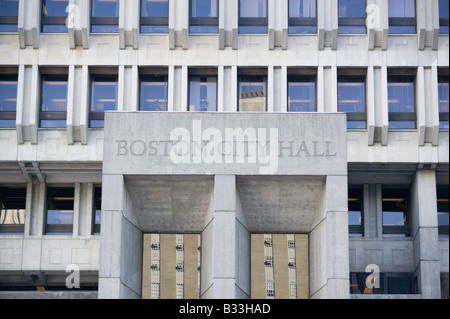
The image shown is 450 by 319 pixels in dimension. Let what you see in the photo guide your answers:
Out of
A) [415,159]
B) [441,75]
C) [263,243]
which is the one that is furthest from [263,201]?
[441,75]

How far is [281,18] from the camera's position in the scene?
38.7 metres

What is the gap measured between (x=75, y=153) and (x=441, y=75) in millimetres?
15513

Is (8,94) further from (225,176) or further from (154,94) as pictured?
(225,176)

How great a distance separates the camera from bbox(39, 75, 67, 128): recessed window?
38.8m

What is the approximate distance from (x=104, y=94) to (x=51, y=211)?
5446 mm

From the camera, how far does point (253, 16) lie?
3934cm

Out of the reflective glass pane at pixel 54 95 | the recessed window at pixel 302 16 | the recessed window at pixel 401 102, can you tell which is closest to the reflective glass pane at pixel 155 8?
the reflective glass pane at pixel 54 95

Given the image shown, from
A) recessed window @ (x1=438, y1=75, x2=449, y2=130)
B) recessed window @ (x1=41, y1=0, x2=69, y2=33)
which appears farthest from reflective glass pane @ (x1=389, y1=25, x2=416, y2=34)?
recessed window @ (x1=41, y1=0, x2=69, y2=33)

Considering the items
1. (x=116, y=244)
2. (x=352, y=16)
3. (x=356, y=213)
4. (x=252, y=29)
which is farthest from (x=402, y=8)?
(x=116, y=244)

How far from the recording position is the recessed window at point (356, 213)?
39.4 metres

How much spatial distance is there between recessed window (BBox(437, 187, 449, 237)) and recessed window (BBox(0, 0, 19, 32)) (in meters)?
19.3

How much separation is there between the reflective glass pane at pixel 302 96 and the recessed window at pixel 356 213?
13.2ft

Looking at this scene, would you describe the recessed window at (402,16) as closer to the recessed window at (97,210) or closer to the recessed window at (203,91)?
the recessed window at (203,91)

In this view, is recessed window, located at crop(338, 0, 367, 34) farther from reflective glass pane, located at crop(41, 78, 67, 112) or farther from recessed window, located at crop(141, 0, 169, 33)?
reflective glass pane, located at crop(41, 78, 67, 112)
